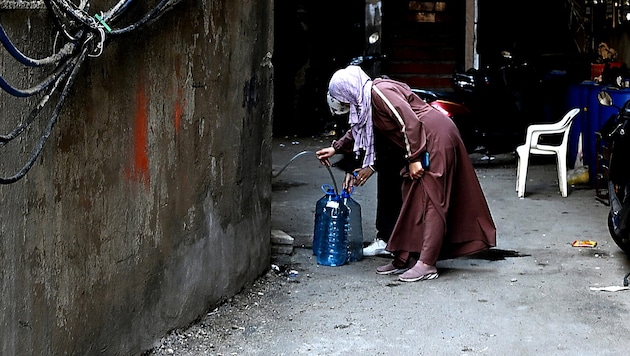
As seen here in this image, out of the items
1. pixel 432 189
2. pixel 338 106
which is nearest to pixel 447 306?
pixel 432 189

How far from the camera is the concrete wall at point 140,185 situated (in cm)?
322

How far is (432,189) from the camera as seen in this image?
19.8 ft

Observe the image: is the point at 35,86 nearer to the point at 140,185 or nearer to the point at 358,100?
the point at 140,185

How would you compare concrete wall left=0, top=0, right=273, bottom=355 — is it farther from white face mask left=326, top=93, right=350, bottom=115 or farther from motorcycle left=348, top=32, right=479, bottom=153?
motorcycle left=348, top=32, right=479, bottom=153

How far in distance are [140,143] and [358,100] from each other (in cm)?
216

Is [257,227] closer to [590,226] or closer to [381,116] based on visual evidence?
[381,116]

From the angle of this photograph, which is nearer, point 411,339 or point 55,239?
point 55,239

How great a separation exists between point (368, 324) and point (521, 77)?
7610 millimetres

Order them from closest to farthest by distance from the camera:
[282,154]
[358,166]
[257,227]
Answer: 1. [257,227]
2. [358,166]
3. [282,154]

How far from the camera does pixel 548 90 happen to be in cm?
1198

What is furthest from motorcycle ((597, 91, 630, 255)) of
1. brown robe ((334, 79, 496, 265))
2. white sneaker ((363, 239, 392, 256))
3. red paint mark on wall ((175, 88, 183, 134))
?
red paint mark on wall ((175, 88, 183, 134))

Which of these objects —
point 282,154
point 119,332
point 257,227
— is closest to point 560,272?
point 257,227

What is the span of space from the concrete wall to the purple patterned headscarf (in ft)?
1.64

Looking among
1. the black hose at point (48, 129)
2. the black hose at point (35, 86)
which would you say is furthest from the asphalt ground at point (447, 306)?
the black hose at point (35, 86)
